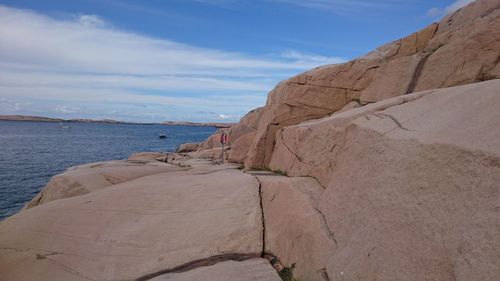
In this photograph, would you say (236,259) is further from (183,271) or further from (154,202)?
(154,202)

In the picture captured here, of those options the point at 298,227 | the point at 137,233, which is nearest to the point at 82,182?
the point at 137,233

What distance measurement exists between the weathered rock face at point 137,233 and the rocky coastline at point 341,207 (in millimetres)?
33

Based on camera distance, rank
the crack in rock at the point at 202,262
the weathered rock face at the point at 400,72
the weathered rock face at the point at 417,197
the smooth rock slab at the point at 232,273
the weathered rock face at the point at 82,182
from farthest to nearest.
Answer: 1. the weathered rock face at the point at 82,182
2. the weathered rock face at the point at 400,72
3. the crack in rock at the point at 202,262
4. the smooth rock slab at the point at 232,273
5. the weathered rock face at the point at 417,197

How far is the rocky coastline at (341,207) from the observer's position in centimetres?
519

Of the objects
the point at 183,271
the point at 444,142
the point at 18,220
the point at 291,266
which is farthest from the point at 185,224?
the point at 444,142

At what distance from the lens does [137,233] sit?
9258 mm

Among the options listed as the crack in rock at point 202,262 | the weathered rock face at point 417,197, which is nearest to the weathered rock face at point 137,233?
the crack in rock at point 202,262

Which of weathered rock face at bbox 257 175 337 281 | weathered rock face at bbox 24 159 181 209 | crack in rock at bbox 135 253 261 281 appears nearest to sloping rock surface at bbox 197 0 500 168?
weathered rock face at bbox 24 159 181 209

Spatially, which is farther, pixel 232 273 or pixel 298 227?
pixel 298 227

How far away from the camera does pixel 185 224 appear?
9.23 metres

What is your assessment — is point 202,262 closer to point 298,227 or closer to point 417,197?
point 298,227

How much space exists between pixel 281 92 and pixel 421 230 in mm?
13976

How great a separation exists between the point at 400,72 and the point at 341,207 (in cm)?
879

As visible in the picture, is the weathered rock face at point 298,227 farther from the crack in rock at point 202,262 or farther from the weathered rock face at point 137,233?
the crack in rock at point 202,262
